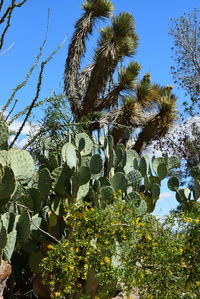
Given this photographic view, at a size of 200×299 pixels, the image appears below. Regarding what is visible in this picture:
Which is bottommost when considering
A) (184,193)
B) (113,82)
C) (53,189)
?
(53,189)

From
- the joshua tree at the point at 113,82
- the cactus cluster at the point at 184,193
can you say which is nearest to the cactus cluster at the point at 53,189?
the cactus cluster at the point at 184,193

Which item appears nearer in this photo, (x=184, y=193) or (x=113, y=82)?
(x=184, y=193)

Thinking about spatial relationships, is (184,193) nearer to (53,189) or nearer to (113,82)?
(53,189)

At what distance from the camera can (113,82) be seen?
1689 centimetres

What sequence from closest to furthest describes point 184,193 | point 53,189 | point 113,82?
1. point 53,189
2. point 184,193
3. point 113,82

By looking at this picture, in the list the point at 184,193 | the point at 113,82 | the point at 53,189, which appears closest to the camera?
the point at 53,189

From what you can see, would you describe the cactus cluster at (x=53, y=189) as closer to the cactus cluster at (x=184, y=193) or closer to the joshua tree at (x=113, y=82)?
the cactus cluster at (x=184, y=193)

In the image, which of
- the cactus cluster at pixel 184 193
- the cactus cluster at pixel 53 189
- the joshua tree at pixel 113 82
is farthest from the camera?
the joshua tree at pixel 113 82

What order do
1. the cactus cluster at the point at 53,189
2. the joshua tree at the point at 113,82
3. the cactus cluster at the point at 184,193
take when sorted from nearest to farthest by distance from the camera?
1. the cactus cluster at the point at 53,189
2. the cactus cluster at the point at 184,193
3. the joshua tree at the point at 113,82

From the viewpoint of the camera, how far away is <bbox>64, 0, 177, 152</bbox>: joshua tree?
1644 cm

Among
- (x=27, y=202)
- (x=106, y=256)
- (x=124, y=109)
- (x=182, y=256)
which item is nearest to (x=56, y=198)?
(x=27, y=202)

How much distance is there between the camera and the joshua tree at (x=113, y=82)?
1644cm

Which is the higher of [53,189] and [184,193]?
[184,193]

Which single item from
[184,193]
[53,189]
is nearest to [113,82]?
[184,193]
